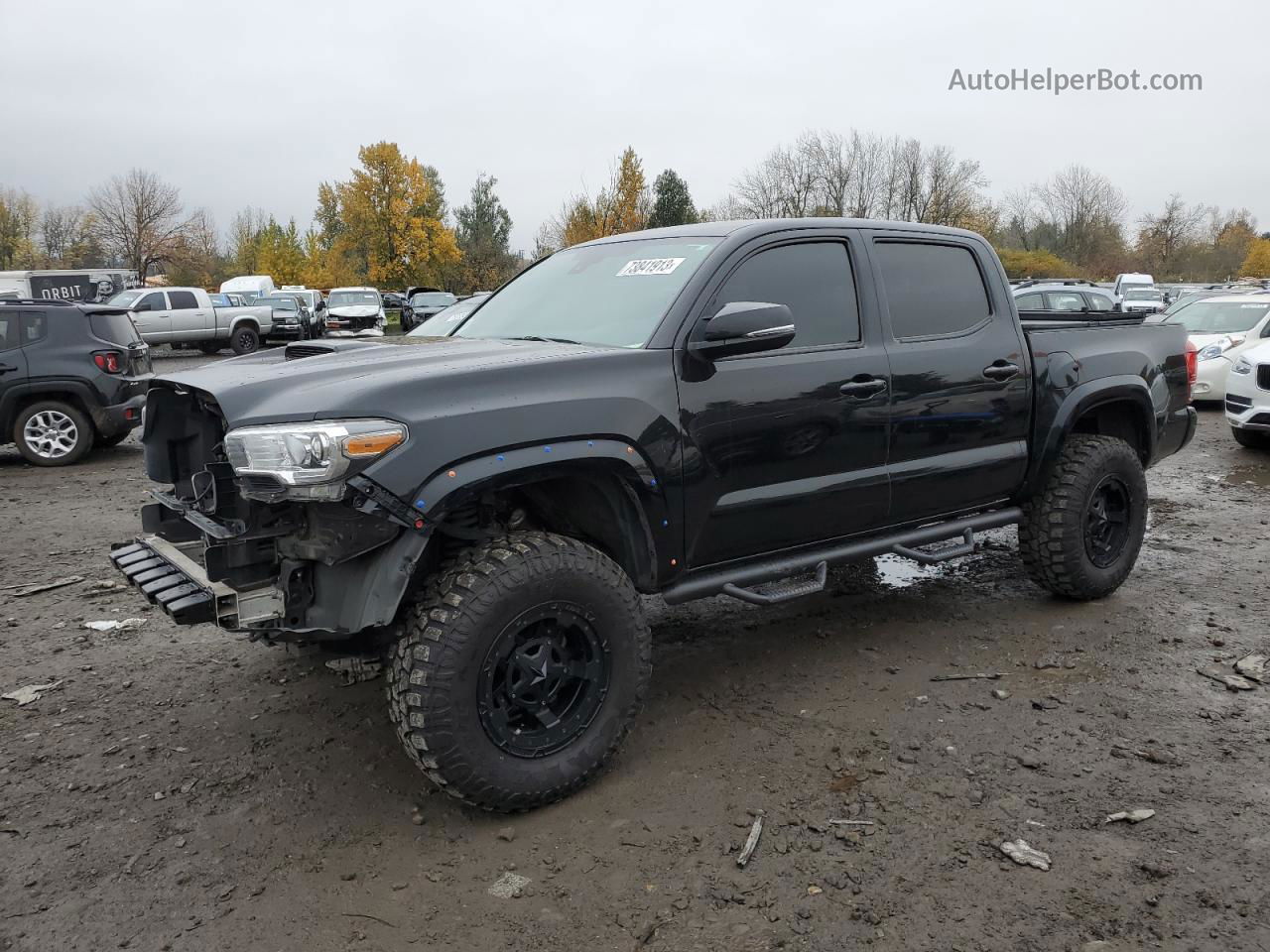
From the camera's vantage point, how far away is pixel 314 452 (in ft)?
9.02

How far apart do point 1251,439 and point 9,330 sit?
13470 millimetres

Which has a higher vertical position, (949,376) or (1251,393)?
(949,376)

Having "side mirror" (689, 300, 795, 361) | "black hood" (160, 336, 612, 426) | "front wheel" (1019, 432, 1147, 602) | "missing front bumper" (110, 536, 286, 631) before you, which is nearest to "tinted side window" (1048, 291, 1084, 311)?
"front wheel" (1019, 432, 1147, 602)

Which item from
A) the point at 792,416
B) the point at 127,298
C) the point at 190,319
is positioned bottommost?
the point at 792,416

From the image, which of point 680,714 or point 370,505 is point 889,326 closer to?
point 680,714

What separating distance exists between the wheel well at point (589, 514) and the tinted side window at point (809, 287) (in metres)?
0.95

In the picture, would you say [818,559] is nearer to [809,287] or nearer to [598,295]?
[809,287]

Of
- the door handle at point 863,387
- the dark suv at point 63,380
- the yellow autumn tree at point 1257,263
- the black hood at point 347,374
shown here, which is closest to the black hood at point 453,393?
the black hood at point 347,374

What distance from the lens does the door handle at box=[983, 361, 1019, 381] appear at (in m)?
4.47

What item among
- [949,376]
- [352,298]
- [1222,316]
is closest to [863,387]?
[949,376]

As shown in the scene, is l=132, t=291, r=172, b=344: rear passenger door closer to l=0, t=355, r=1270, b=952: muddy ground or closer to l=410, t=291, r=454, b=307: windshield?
l=410, t=291, r=454, b=307: windshield

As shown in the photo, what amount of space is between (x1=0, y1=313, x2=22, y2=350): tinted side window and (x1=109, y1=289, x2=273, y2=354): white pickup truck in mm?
14559

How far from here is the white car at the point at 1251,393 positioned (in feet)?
32.5

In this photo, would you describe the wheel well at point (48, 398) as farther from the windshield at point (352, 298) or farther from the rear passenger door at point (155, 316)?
the windshield at point (352, 298)
